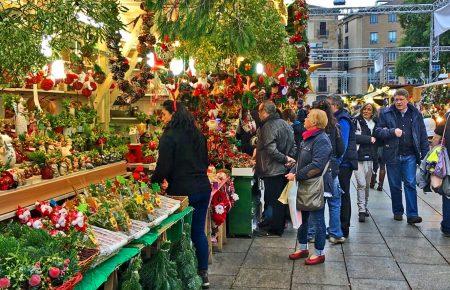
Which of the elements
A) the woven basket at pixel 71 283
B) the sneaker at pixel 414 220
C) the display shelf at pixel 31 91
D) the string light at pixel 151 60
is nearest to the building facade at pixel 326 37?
the display shelf at pixel 31 91

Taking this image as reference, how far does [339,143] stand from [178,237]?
2.72 metres

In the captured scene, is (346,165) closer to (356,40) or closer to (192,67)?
(192,67)

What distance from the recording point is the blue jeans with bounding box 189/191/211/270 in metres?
5.38

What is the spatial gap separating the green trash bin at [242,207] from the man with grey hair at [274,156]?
21 cm

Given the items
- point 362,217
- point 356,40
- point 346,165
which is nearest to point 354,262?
point 346,165

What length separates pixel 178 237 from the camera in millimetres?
5160

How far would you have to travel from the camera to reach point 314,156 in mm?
6078

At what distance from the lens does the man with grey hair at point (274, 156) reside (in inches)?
294

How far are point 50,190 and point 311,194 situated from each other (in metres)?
2.72

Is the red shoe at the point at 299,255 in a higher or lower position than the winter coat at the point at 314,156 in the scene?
lower

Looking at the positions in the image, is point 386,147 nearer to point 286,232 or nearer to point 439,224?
point 439,224

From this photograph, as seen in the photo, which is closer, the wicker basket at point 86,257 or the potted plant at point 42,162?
the wicker basket at point 86,257

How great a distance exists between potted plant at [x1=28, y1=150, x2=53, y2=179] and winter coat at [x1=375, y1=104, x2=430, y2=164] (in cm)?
494

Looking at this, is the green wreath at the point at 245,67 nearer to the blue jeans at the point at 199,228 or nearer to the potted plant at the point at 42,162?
the blue jeans at the point at 199,228
